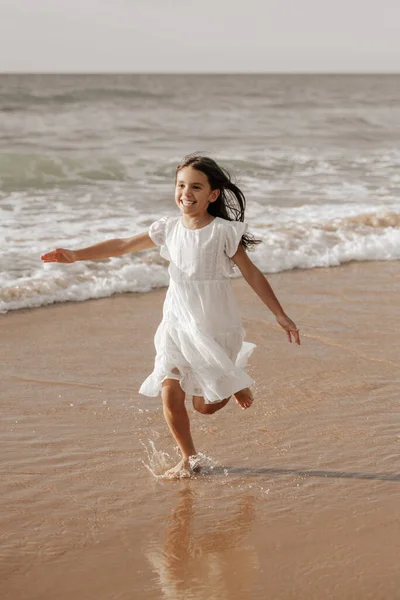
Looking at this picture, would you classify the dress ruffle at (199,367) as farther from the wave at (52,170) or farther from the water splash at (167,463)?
the wave at (52,170)

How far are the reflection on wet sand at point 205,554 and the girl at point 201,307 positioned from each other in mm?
428

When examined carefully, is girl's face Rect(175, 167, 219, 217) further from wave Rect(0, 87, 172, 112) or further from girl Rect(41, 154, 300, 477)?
wave Rect(0, 87, 172, 112)

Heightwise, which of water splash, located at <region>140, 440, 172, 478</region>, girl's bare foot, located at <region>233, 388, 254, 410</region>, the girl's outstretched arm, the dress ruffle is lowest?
water splash, located at <region>140, 440, 172, 478</region>

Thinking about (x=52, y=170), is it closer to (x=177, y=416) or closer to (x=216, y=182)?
(x=216, y=182)

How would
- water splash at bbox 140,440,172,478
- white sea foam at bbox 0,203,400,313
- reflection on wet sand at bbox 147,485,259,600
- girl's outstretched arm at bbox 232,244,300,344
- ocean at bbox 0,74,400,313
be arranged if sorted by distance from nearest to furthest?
reflection on wet sand at bbox 147,485,259,600 < girl's outstretched arm at bbox 232,244,300,344 < water splash at bbox 140,440,172,478 < white sea foam at bbox 0,203,400,313 < ocean at bbox 0,74,400,313

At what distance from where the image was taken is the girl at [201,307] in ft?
13.5

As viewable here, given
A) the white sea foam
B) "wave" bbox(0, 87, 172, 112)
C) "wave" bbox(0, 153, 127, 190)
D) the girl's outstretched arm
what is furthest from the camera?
"wave" bbox(0, 87, 172, 112)

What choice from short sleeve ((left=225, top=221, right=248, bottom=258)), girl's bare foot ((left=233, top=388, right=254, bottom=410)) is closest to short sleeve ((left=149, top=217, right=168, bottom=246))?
short sleeve ((left=225, top=221, right=248, bottom=258))

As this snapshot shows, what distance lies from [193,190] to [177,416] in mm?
1000

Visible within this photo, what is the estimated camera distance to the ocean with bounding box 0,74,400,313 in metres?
8.17

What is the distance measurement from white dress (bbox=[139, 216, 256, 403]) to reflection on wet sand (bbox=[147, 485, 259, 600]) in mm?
528

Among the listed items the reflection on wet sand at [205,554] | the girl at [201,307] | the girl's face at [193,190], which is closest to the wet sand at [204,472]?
the reflection on wet sand at [205,554]

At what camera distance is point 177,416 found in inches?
163

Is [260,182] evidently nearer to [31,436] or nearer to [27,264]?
[27,264]
